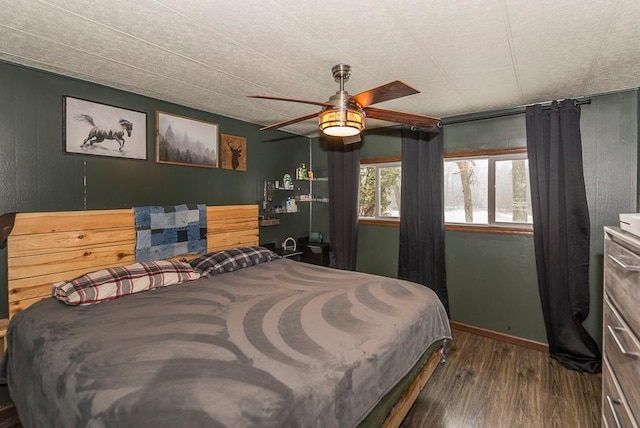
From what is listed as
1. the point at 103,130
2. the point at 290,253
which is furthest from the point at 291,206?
the point at 103,130

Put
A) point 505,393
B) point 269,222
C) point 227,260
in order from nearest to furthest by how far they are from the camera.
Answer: point 505,393
point 227,260
point 269,222

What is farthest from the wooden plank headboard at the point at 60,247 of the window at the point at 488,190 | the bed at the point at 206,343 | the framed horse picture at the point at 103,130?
Answer: the window at the point at 488,190

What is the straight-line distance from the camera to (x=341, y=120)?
1.92 metres

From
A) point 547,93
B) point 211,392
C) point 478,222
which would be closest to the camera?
point 211,392

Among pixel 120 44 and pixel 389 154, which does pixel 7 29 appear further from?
pixel 389 154

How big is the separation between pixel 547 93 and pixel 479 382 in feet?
8.81

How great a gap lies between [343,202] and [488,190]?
186cm

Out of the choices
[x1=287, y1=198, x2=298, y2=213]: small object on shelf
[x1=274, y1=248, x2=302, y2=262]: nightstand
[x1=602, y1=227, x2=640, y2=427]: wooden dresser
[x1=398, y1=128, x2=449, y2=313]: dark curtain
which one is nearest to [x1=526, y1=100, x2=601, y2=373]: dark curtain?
[x1=398, y1=128, x2=449, y2=313]: dark curtain

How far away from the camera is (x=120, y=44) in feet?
6.35

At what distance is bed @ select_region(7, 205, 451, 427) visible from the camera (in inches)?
45.7

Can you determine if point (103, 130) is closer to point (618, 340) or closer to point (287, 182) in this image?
point (287, 182)

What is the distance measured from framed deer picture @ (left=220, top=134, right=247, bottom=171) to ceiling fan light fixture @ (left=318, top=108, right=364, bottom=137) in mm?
1944

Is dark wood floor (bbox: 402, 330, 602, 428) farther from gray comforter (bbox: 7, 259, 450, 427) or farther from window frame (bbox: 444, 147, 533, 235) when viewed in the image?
window frame (bbox: 444, 147, 533, 235)

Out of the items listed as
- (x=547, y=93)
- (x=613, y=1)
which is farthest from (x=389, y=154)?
(x=613, y=1)
